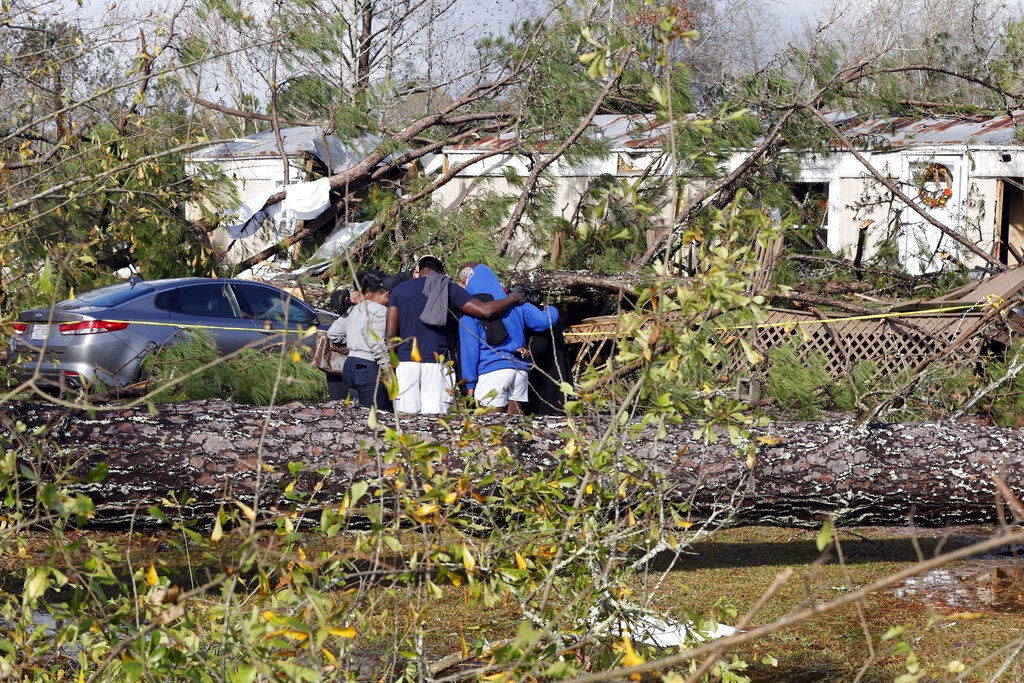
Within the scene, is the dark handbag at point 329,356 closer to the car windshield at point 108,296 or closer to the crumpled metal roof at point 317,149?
the car windshield at point 108,296

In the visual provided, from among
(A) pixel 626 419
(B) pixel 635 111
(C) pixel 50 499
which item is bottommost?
(A) pixel 626 419

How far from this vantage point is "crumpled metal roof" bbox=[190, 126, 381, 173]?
445 inches

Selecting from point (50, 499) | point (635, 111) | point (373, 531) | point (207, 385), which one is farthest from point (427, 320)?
point (635, 111)

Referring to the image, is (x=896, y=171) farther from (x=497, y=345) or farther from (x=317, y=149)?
(x=497, y=345)

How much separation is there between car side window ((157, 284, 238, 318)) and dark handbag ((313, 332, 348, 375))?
2.77 m

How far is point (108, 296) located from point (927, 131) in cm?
987

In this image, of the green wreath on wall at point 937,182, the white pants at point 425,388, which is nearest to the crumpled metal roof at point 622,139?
the green wreath on wall at point 937,182

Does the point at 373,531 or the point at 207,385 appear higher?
the point at 373,531

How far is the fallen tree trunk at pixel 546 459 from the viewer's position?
478 centimetres

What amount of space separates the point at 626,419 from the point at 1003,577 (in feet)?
10.7

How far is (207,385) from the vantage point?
282 inches

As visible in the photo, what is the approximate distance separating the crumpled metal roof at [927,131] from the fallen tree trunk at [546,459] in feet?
19.4

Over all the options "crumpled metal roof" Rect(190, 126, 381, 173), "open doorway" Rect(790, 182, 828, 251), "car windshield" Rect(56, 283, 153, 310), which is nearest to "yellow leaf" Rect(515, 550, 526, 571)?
"open doorway" Rect(790, 182, 828, 251)

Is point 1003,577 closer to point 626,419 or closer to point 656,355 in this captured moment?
point 626,419
